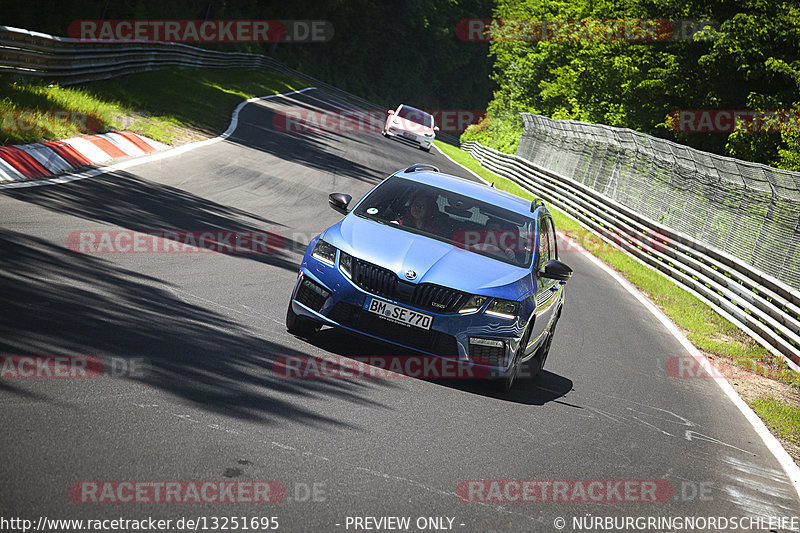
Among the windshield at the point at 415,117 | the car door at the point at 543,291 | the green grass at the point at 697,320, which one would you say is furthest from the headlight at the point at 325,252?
the windshield at the point at 415,117

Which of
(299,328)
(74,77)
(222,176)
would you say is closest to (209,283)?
(299,328)

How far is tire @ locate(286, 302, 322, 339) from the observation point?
7.77 metres

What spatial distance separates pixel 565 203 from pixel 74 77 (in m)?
15.0

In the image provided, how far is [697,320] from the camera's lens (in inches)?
594

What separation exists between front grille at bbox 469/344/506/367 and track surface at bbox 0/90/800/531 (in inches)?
13.1

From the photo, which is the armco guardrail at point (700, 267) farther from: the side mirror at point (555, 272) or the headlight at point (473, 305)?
the headlight at point (473, 305)

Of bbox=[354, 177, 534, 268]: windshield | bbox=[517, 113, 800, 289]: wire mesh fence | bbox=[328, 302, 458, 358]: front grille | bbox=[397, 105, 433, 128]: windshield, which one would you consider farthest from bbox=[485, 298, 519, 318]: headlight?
bbox=[397, 105, 433, 128]: windshield

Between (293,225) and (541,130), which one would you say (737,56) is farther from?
(293,225)

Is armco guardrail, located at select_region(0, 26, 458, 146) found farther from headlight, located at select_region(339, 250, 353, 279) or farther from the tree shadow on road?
headlight, located at select_region(339, 250, 353, 279)

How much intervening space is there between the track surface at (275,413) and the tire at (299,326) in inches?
6.2

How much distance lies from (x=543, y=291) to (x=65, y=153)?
9.22m

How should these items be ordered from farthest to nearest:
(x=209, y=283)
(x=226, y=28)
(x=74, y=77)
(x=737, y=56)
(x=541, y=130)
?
(x=226, y=28)
(x=541, y=130)
(x=737, y=56)
(x=74, y=77)
(x=209, y=283)

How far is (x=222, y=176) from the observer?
1759cm

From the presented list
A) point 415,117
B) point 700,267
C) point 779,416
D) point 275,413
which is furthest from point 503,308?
point 415,117
